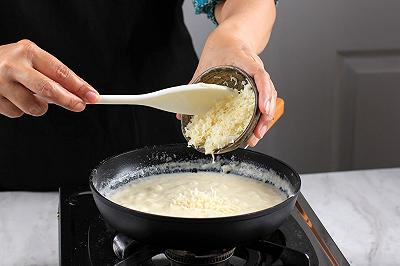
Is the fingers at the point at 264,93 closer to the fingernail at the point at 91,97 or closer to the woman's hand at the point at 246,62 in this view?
the woman's hand at the point at 246,62

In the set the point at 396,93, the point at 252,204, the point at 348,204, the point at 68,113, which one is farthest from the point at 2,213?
the point at 396,93

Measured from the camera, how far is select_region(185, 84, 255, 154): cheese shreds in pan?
111 cm

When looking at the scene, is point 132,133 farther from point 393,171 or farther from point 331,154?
point 331,154

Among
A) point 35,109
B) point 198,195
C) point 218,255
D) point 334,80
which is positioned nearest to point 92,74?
point 35,109

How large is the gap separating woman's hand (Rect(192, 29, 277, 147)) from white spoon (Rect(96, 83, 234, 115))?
0.06 meters

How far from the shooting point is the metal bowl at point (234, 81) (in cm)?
108

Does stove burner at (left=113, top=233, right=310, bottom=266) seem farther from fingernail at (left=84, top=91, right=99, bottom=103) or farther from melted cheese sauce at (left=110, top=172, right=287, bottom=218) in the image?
fingernail at (left=84, top=91, right=99, bottom=103)

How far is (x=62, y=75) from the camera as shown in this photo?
1.00 meters

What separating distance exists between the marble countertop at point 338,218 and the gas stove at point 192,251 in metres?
0.12

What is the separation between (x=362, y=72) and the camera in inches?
86.1

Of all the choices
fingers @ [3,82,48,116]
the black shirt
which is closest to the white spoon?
fingers @ [3,82,48,116]

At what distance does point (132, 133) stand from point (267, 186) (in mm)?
551

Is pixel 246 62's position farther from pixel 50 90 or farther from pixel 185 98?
pixel 50 90

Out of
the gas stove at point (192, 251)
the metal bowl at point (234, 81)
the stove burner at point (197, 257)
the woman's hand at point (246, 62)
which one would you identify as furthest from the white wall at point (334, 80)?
the stove burner at point (197, 257)
